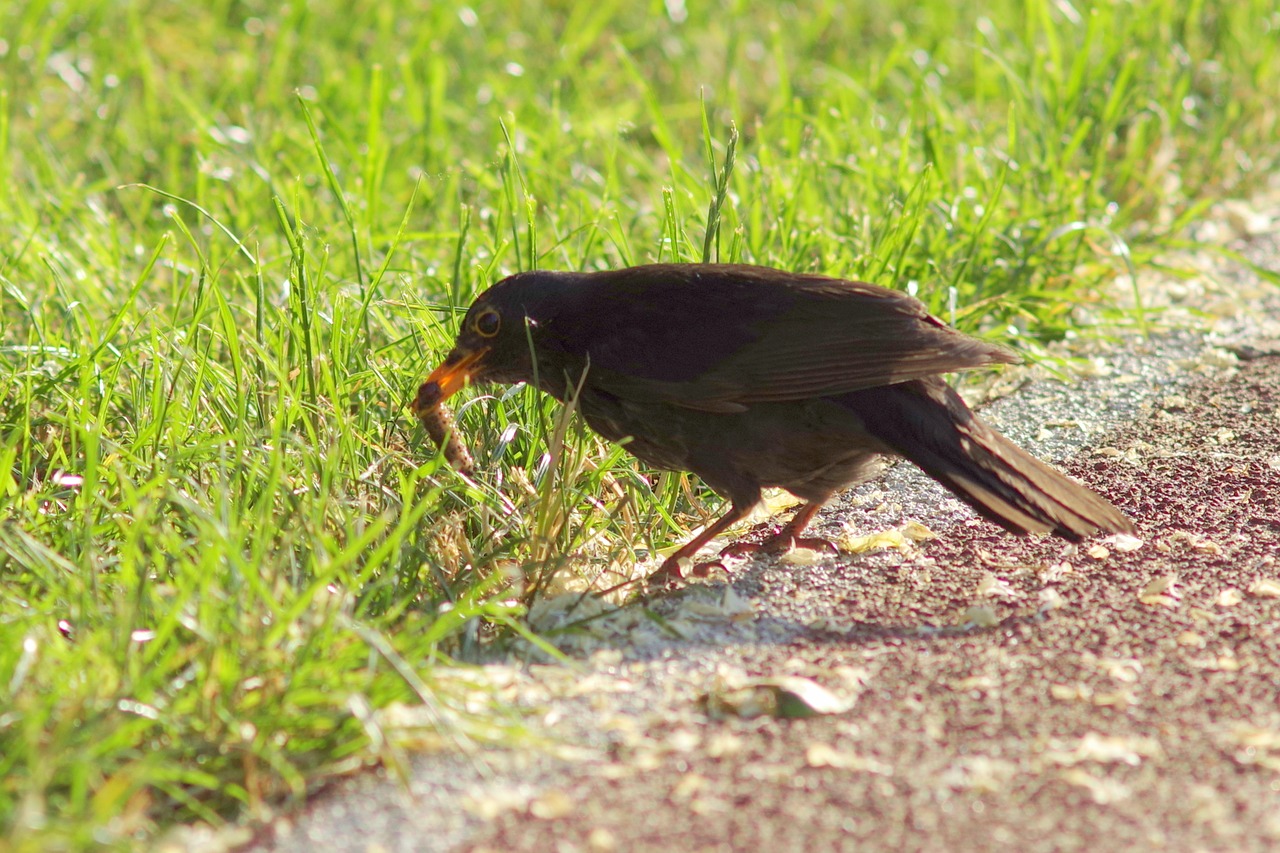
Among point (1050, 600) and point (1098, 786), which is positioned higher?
point (1098, 786)

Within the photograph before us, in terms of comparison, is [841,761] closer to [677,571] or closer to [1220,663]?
[1220,663]

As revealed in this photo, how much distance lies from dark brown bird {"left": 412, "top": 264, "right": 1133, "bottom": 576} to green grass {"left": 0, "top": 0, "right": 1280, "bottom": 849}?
16 centimetres

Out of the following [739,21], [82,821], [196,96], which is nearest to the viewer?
[82,821]

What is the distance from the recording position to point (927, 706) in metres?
2.76

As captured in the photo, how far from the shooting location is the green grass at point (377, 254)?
2562 millimetres

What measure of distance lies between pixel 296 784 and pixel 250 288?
2689mm

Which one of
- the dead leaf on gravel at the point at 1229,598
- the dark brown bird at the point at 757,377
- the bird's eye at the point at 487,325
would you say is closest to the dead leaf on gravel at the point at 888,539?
the dark brown bird at the point at 757,377

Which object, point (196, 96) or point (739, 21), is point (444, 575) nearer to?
point (196, 96)

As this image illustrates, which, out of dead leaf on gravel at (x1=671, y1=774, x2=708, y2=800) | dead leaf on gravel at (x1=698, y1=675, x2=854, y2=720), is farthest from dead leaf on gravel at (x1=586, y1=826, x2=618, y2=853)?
dead leaf on gravel at (x1=698, y1=675, x2=854, y2=720)

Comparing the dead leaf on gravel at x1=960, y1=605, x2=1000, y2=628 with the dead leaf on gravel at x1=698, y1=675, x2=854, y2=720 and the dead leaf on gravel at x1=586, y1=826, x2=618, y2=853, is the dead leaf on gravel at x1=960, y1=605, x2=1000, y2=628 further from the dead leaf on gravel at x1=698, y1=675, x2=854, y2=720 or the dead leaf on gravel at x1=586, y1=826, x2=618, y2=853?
the dead leaf on gravel at x1=586, y1=826, x2=618, y2=853

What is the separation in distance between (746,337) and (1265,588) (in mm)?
1290

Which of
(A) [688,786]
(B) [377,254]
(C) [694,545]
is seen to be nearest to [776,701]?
(A) [688,786]

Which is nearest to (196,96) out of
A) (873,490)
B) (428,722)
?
(873,490)

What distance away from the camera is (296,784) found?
238cm
